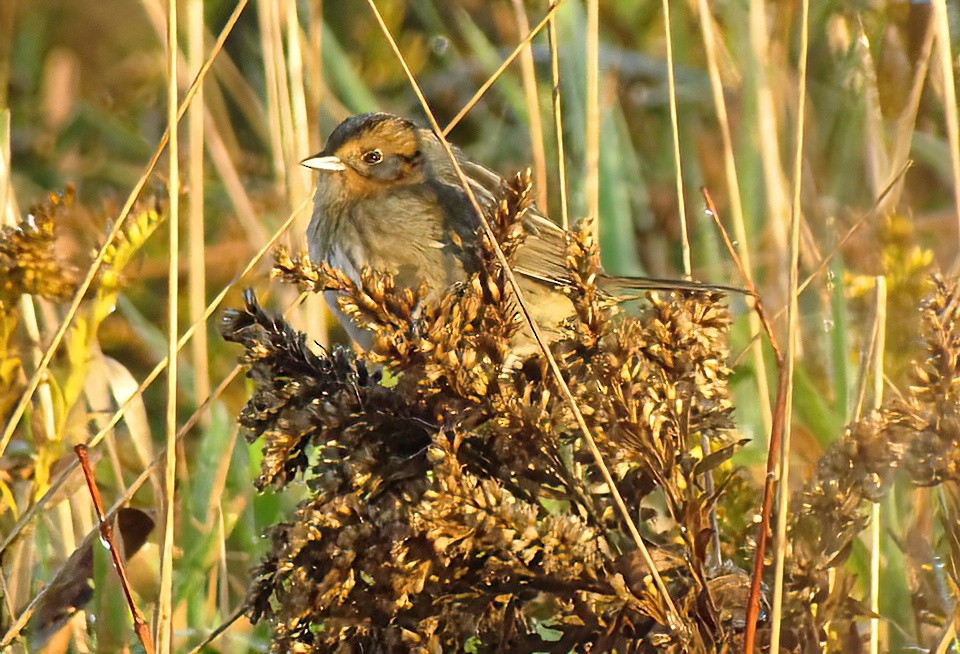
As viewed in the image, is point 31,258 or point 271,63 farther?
point 271,63

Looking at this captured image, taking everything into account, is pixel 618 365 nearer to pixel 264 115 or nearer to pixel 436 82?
pixel 264 115

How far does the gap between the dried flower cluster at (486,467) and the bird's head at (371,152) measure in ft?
3.49

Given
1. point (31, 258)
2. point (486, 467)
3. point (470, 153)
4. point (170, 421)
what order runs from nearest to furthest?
1. point (486, 467)
2. point (170, 421)
3. point (31, 258)
4. point (470, 153)

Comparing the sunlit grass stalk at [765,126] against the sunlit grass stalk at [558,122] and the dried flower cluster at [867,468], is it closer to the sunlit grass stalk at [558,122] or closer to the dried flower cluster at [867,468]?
the sunlit grass stalk at [558,122]

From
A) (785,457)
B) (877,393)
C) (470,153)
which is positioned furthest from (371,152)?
(470,153)

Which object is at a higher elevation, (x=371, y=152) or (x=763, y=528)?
(x=371, y=152)

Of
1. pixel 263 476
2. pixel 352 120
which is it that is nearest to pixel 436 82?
pixel 352 120

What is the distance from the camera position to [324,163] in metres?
2.72

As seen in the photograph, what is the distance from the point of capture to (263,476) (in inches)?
67.3

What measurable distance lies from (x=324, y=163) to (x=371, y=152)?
0.13 m

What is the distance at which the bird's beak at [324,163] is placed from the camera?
2.69 metres

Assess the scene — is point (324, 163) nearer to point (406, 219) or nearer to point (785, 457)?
point (406, 219)

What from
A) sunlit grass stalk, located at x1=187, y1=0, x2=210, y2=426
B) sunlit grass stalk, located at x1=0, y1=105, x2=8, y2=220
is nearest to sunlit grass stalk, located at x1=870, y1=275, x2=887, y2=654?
sunlit grass stalk, located at x1=187, y1=0, x2=210, y2=426

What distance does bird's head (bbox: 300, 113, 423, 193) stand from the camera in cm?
276
